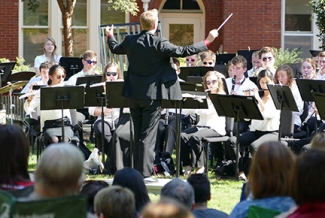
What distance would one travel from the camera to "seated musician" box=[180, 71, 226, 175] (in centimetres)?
1134

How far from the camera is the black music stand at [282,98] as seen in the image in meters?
10.2

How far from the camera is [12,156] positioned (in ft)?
16.7

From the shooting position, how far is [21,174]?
5137mm

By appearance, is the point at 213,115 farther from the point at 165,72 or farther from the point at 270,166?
the point at 270,166

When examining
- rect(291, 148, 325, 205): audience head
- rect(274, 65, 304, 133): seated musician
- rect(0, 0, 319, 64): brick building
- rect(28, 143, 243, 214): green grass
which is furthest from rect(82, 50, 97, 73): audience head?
rect(291, 148, 325, 205): audience head

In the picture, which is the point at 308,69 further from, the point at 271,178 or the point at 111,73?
the point at 271,178

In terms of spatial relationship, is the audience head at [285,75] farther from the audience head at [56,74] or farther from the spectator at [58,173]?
the spectator at [58,173]

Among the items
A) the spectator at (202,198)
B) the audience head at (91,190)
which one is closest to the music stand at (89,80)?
the spectator at (202,198)

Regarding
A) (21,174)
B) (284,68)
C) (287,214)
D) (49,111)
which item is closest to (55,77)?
(49,111)

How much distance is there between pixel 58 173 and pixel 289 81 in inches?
291

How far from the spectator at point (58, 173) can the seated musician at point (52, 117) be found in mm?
6838

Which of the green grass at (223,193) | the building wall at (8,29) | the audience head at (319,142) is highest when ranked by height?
the building wall at (8,29)

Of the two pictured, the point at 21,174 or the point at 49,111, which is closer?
the point at 21,174

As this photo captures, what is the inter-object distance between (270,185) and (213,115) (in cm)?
663
